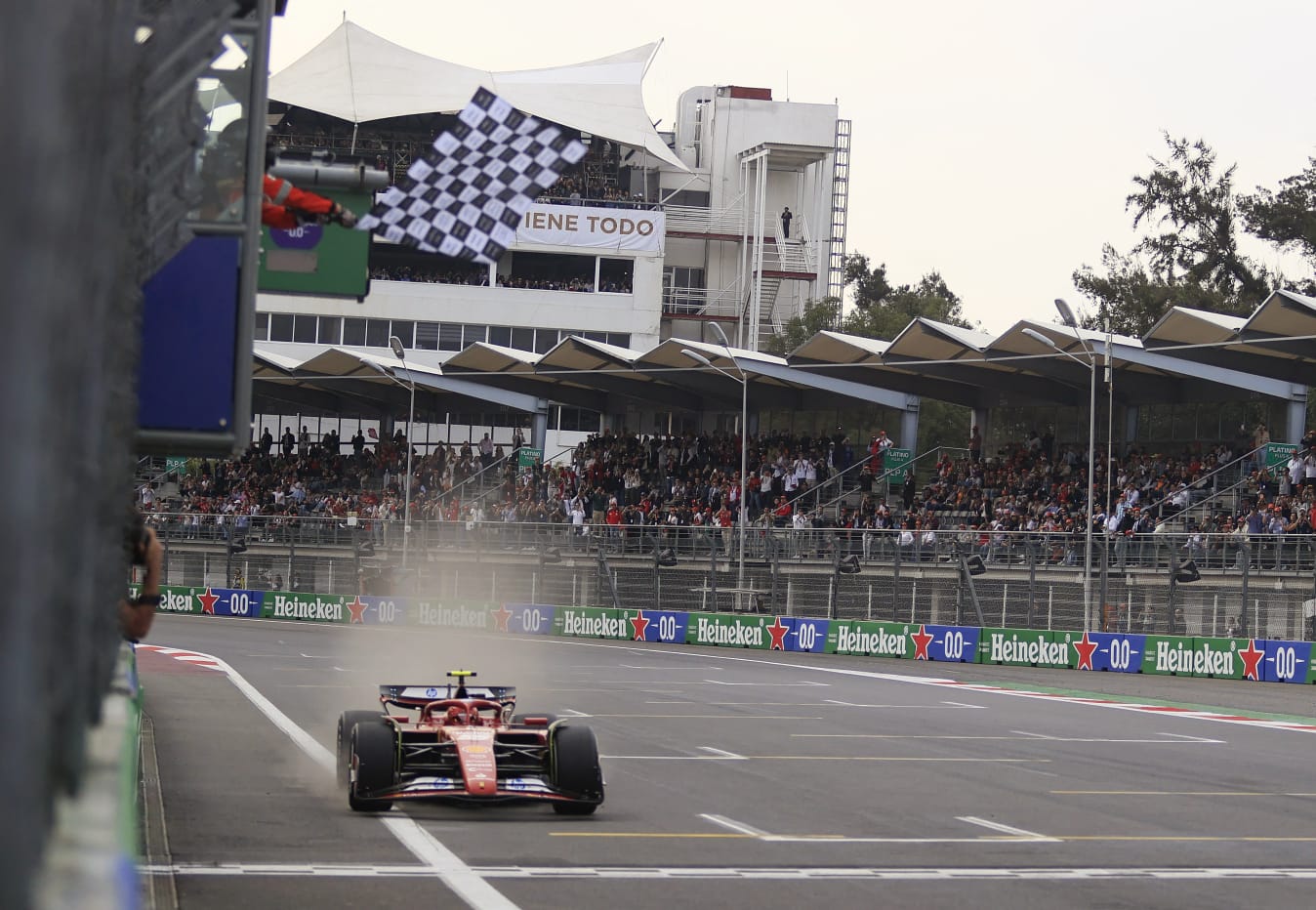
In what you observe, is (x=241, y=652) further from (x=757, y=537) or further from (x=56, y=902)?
(x=56, y=902)

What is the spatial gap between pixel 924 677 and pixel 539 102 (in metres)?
55.7

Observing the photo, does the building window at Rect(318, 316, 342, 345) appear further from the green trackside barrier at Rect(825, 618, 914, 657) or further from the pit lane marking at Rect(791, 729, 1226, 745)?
the pit lane marking at Rect(791, 729, 1226, 745)

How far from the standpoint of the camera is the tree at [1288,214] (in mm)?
70938

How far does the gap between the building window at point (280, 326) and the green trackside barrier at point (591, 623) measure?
36.5 metres

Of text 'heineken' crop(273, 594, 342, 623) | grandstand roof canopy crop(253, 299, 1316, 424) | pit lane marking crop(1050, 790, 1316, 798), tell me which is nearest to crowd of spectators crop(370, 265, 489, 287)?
grandstand roof canopy crop(253, 299, 1316, 424)

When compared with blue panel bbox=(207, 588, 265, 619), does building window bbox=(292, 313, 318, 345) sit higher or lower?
higher

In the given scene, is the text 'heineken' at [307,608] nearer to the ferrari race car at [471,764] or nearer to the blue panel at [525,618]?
the blue panel at [525,618]

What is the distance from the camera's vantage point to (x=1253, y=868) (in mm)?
11336

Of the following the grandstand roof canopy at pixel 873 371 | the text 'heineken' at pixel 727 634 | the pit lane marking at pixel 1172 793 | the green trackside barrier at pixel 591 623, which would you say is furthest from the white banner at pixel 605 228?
the pit lane marking at pixel 1172 793

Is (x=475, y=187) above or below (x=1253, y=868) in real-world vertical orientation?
above

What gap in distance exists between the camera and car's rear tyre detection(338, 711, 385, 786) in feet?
44.4

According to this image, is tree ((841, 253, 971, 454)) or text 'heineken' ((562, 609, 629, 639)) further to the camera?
tree ((841, 253, 971, 454))

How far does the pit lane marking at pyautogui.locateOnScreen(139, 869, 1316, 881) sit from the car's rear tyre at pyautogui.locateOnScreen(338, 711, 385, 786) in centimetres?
Result: 289

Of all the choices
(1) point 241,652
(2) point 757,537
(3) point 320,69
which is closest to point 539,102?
(3) point 320,69
